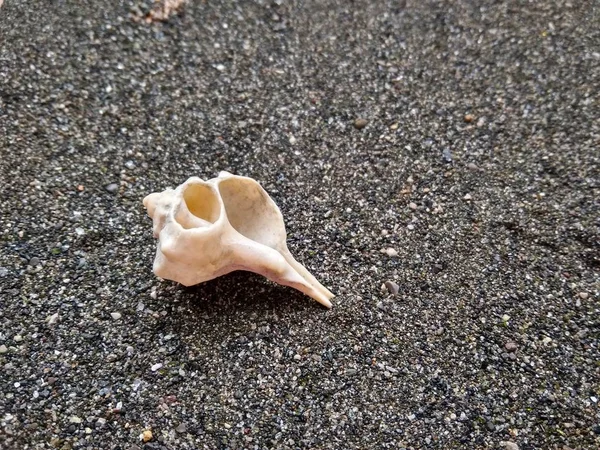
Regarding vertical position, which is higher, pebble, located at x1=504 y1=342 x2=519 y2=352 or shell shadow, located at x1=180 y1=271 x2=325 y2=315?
pebble, located at x1=504 y1=342 x2=519 y2=352

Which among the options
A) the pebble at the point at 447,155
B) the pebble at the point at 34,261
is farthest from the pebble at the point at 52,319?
the pebble at the point at 447,155

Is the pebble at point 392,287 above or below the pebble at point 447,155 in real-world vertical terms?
below

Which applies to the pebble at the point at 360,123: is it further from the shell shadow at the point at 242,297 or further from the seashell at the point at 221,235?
the shell shadow at the point at 242,297

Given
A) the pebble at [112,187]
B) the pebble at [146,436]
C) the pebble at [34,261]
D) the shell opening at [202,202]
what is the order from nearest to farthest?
1. the pebble at [146,436]
2. the shell opening at [202,202]
3. the pebble at [34,261]
4. the pebble at [112,187]

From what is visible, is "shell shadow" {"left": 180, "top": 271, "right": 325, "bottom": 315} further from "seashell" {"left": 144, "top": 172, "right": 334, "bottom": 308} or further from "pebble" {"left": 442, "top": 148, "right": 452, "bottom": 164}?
"pebble" {"left": 442, "top": 148, "right": 452, "bottom": 164}

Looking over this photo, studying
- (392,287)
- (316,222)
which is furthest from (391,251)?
(316,222)

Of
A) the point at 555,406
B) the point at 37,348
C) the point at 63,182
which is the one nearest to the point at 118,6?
the point at 63,182

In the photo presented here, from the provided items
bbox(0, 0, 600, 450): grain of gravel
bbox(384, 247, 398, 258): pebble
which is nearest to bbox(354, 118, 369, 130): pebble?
bbox(0, 0, 600, 450): grain of gravel
